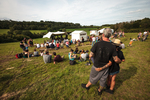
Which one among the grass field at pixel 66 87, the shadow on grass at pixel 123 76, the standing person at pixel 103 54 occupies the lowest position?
the grass field at pixel 66 87

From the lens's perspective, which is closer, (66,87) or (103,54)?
(103,54)

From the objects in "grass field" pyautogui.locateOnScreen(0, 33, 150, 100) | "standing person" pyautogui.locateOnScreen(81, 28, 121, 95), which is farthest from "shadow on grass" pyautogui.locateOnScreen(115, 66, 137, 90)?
"standing person" pyautogui.locateOnScreen(81, 28, 121, 95)

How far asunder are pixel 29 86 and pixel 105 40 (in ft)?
13.8

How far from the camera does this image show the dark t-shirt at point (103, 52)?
6.15 ft

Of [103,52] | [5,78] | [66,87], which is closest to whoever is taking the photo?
[103,52]

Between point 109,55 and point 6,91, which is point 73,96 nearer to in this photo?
point 109,55

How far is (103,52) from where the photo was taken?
1.95 m

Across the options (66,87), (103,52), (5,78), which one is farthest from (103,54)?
(5,78)

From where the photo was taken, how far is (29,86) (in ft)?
11.2

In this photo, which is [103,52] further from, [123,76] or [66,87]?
[123,76]

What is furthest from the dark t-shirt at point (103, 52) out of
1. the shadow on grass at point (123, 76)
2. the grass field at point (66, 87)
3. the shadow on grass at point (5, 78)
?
the shadow on grass at point (5, 78)

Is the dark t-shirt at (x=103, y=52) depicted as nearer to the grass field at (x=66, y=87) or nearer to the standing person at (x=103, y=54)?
the standing person at (x=103, y=54)

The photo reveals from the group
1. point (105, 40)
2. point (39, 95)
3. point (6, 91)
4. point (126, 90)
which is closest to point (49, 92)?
point (39, 95)

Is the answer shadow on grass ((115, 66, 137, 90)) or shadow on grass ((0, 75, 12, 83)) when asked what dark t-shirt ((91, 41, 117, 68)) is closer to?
shadow on grass ((115, 66, 137, 90))
